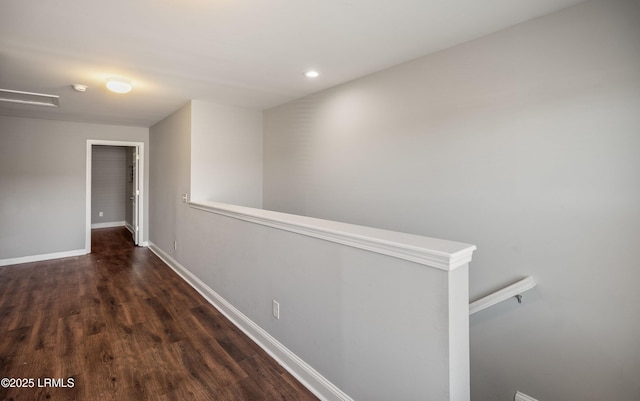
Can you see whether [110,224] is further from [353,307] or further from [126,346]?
[353,307]

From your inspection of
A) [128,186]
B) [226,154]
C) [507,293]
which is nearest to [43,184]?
[128,186]

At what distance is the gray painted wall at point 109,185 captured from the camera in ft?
25.0

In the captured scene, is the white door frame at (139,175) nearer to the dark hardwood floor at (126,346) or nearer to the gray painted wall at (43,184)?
the gray painted wall at (43,184)

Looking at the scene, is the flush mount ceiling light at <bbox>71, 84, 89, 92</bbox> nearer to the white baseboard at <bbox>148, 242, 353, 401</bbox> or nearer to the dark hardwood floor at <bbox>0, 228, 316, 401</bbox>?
the dark hardwood floor at <bbox>0, 228, 316, 401</bbox>

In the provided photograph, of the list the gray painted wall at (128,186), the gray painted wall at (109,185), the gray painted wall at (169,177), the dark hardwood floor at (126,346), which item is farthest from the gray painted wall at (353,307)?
the gray painted wall at (109,185)

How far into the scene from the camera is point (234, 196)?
13.8 ft

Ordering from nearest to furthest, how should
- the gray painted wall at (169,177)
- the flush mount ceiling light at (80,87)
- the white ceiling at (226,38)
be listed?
the white ceiling at (226,38) → the flush mount ceiling light at (80,87) → the gray painted wall at (169,177)

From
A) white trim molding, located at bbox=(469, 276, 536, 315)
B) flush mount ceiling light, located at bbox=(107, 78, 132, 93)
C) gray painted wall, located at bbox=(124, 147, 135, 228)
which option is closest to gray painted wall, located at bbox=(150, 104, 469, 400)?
white trim molding, located at bbox=(469, 276, 536, 315)

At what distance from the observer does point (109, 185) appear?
784cm

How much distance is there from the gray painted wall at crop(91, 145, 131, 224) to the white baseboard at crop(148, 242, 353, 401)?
5987 millimetres

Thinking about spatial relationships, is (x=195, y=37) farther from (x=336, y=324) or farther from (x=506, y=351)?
(x=506, y=351)

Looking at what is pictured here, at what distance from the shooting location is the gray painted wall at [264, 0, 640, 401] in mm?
1611

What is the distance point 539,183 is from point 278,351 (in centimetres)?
213

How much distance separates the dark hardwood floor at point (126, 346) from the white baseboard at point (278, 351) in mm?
51
